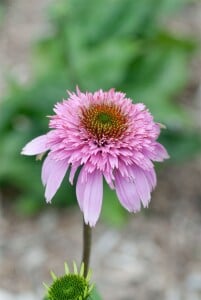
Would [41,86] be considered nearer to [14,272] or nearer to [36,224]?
[36,224]

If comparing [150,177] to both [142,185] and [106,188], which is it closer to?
[142,185]

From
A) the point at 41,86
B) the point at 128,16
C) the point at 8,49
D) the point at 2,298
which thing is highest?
the point at 8,49

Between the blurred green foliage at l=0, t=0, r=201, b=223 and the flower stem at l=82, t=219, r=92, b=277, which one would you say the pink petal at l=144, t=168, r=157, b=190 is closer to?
the flower stem at l=82, t=219, r=92, b=277

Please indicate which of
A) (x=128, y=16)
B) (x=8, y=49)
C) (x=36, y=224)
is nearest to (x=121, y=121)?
(x=36, y=224)

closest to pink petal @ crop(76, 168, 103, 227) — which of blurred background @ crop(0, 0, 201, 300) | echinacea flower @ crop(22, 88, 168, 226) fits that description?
echinacea flower @ crop(22, 88, 168, 226)

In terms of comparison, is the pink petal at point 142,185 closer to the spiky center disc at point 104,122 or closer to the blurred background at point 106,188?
the spiky center disc at point 104,122

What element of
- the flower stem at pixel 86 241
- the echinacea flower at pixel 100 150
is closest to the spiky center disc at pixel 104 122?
the echinacea flower at pixel 100 150
